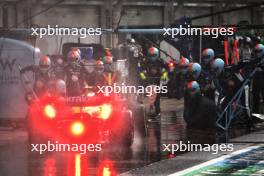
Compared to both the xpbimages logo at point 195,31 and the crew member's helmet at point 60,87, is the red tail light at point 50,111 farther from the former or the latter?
the xpbimages logo at point 195,31

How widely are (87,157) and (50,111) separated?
61.4 inches

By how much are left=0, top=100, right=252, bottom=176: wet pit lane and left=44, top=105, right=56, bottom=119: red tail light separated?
0.75 metres

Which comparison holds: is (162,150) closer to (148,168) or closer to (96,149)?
(96,149)

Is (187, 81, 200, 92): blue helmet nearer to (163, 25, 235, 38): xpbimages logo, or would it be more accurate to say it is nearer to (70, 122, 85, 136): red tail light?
(163, 25, 235, 38): xpbimages logo

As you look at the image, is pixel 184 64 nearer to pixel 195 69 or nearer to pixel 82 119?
pixel 195 69

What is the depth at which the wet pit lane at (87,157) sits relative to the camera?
10219 millimetres

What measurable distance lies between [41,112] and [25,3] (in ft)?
71.3

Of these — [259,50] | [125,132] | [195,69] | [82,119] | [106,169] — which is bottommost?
[106,169]

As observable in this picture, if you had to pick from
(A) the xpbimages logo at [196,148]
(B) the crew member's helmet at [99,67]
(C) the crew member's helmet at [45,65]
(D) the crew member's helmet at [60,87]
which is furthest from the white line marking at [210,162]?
(C) the crew member's helmet at [45,65]

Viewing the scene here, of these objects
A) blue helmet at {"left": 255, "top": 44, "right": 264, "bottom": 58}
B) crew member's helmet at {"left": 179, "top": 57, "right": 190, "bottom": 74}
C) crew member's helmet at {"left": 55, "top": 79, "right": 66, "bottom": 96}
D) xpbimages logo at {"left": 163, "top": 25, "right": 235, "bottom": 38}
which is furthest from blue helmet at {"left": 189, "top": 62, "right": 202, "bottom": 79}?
crew member's helmet at {"left": 55, "top": 79, "right": 66, "bottom": 96}

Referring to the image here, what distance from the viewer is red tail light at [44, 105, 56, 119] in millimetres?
12624

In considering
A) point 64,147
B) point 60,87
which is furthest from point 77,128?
point 60,87

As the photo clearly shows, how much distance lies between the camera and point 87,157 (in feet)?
37.8

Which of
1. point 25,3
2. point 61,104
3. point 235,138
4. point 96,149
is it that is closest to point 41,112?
point 61,104
